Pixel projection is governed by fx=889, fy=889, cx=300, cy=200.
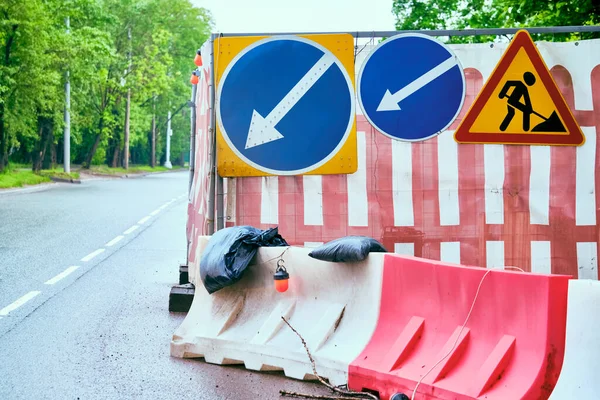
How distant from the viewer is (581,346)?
14.5ft

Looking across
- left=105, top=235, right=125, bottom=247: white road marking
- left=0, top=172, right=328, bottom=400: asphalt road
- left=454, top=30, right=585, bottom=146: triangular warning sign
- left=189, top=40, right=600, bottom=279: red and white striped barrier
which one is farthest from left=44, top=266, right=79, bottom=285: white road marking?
left=454, top=30, right=585, bottom=146: triangular warning sign

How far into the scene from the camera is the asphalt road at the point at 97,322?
18.5ft

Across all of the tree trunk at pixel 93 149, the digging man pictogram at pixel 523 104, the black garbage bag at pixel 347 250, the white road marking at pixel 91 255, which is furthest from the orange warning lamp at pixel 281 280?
the tree trunk at pixel 93 149

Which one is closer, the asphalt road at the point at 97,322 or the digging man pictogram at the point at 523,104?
the asphalt road at the point at 97,322

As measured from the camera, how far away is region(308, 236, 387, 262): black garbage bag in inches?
232

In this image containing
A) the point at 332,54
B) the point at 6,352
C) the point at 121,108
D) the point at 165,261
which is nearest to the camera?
the point at 6,352

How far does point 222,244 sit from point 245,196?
1.24 meters

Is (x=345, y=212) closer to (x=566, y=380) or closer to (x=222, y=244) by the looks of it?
(x=222, y=244)

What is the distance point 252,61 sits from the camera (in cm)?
762

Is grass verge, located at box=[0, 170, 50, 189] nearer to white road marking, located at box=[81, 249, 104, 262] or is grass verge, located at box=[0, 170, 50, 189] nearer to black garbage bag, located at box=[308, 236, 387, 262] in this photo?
white road marking, located at box=[81, 249, 104, 262]

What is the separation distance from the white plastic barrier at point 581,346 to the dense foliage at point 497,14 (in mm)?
4192

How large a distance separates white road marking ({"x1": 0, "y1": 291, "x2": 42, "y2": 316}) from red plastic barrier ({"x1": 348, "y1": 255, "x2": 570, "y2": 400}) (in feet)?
13.9

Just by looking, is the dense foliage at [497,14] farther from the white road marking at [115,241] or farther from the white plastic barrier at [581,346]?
the white road marking at [115,241]

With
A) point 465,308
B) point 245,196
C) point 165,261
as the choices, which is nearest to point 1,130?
point 165,261
